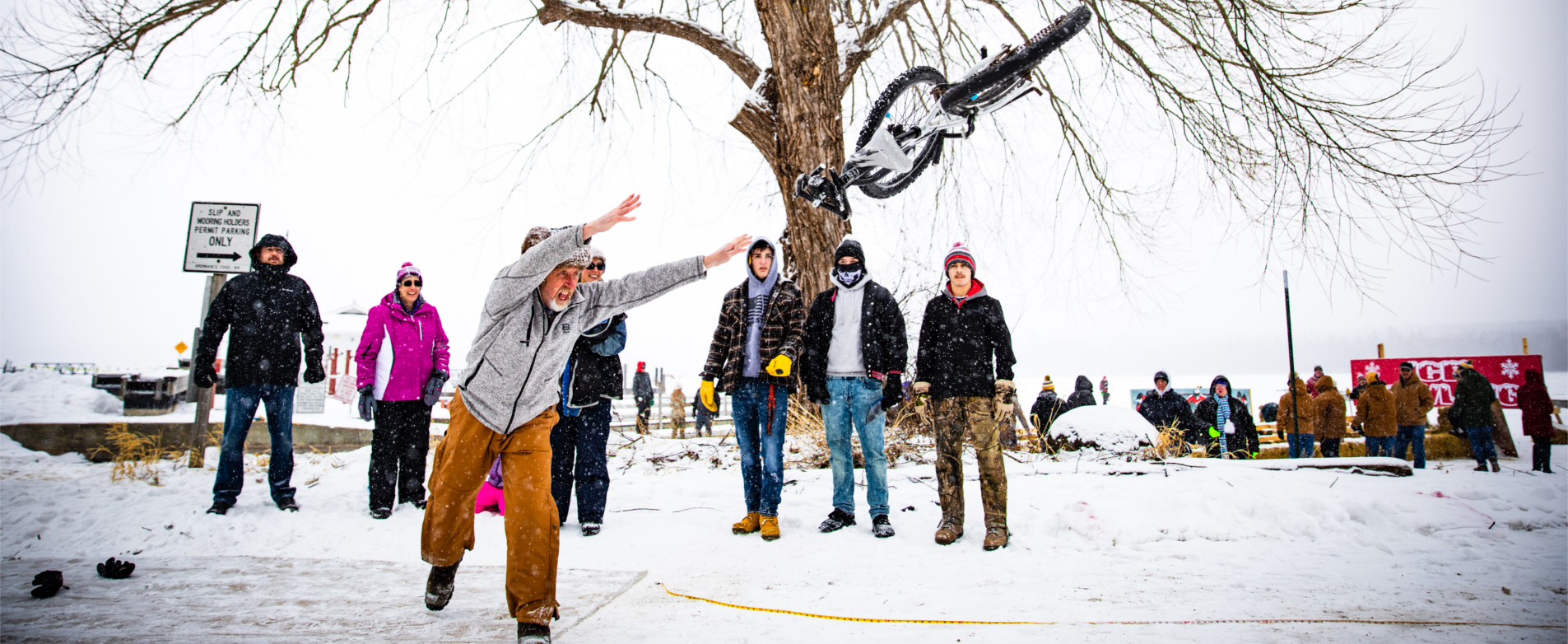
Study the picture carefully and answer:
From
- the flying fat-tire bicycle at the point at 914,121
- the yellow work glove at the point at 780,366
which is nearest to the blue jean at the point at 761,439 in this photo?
the yellow work glove at the point at 780,366

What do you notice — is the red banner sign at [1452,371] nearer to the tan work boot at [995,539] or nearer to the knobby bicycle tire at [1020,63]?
the knobby bicycle tire at [1020,63]

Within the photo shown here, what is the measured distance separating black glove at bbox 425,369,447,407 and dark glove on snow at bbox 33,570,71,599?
183cm

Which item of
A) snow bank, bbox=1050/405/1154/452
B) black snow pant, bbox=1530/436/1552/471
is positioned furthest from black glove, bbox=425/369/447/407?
black snow pant, bbox=1530/436/1552/471

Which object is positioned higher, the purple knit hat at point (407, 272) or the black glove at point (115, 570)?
the purple knit hat at point (407, 272)

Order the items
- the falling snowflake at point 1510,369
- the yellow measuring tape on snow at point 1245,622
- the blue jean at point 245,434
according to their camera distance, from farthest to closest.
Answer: the falling snowflake at point 1510,369, the blue jean at point 245,434, the yellow measuring tape on snow at point 1245,622

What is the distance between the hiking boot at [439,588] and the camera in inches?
89.4

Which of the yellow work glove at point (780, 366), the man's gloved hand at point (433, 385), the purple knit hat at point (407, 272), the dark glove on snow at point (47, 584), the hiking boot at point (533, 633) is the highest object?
the purple knit hat at point (407, 272)

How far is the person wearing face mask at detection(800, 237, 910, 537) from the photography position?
12.0 ft

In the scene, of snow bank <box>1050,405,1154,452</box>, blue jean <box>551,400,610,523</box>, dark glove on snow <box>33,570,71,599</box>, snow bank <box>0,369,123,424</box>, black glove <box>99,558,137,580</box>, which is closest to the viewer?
dark glove on snow <box>33,570,71,599</box>

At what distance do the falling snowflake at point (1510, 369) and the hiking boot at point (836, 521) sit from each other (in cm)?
2153

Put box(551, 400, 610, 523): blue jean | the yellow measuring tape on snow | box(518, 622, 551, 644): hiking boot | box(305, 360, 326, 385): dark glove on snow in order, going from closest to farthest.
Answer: box(518, 622, 551, 644): hiking boot
the yellow measuring tape on snow
box(551, 400, 610, 523): blue jean
box(305, 360, 326, 385): dark glove on snow

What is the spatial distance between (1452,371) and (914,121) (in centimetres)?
2040

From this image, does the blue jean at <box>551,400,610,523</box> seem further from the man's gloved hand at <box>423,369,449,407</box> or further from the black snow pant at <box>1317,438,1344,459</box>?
the black snow pant at <box>1317,438,1344,459</box>

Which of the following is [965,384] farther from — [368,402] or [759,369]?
[368,402]
